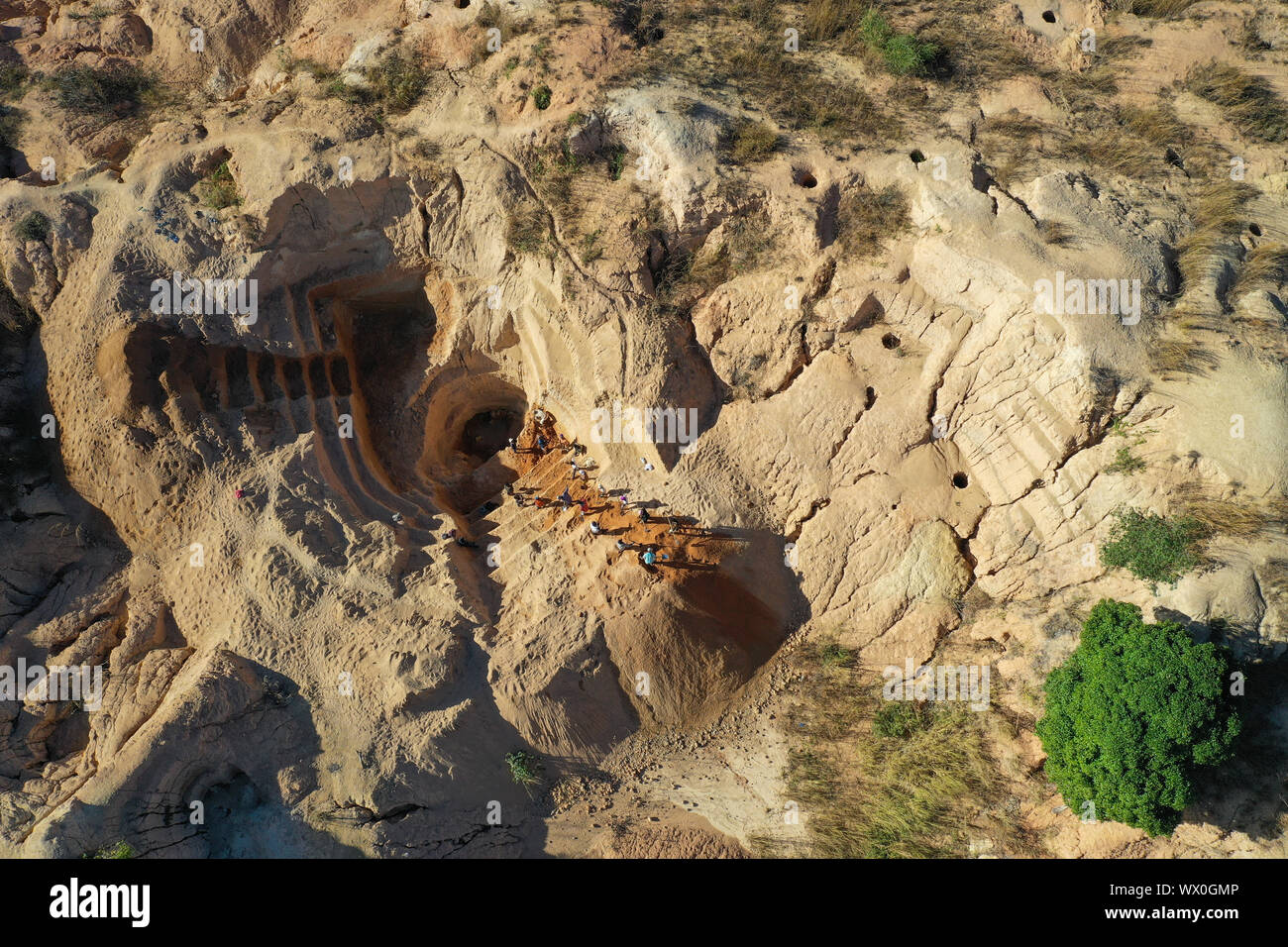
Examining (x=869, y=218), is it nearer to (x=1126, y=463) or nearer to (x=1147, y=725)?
(x=1126, y=463)

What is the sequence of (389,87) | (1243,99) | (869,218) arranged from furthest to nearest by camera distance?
(389,87) < (1243,99) < (869,218)

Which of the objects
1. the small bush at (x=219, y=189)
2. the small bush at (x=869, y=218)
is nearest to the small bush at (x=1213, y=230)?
the small bush at (x=869, y=218)

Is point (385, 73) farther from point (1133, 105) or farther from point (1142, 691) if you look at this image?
point (1142, 691)

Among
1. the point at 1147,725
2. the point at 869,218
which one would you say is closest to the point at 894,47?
the point at 869,218

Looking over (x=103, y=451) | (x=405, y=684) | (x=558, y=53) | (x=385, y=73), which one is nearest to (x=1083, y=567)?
(x=405, y=684)

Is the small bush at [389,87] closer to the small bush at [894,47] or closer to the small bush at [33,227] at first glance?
the small bush at [33,227]

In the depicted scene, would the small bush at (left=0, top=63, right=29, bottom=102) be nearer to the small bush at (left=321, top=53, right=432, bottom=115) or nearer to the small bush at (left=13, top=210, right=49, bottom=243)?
the small bush at (left=13, top=210, right=49, bottom=243)
